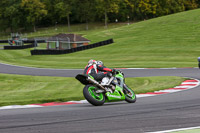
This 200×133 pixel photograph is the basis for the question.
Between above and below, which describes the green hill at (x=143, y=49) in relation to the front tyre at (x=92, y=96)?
below

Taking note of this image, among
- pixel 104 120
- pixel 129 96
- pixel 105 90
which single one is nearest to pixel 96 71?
pixel 105 90

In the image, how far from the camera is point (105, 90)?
10.1 meters

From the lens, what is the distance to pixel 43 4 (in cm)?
11331

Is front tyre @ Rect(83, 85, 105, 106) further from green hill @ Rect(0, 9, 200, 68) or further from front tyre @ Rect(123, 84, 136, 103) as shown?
green hill @ Rect(0, 9, 200, 68)

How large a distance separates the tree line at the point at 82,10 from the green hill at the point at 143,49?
34052 millimetres

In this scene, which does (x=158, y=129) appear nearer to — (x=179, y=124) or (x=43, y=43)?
(x=179, y=124)

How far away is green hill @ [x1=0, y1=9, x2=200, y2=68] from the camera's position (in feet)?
113

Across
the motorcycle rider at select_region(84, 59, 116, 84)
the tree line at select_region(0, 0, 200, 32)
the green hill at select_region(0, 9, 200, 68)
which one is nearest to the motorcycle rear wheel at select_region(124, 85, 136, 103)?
the motorcycle rider at select_region(84, 59, 116, 84)

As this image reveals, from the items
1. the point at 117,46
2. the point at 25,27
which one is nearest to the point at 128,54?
the point at 117,46

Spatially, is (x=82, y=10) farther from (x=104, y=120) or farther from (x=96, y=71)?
(x=104, y=120)

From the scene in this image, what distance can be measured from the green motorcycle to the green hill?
1905 cm

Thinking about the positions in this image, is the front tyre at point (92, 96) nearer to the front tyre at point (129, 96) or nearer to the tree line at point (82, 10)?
the front tyre at point (129, 96)

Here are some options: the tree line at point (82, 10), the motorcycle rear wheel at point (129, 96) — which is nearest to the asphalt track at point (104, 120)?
the motorcycle rear wheel at point (129, 96)

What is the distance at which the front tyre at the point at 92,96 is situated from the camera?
955 centimetres
